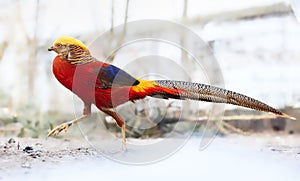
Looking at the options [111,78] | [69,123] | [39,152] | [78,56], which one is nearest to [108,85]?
[111,78]

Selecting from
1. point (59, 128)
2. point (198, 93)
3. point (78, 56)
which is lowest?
point (59, 128)

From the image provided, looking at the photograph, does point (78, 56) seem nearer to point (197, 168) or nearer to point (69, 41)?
point (69, 41)

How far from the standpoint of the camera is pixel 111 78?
1.52 m

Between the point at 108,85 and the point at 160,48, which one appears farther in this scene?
the point at 160,48

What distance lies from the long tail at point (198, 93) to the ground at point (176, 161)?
0.69ft

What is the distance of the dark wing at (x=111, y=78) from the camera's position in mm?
1513

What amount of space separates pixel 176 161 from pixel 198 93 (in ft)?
1.06

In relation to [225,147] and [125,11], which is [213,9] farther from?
[225,147]

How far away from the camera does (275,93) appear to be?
1.64 m

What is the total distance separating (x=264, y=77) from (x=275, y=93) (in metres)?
0.09

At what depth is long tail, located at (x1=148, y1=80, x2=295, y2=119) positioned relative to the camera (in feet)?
5.04

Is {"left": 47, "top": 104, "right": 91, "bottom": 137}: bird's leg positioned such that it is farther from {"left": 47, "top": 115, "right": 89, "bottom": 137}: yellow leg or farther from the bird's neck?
the bird's neck

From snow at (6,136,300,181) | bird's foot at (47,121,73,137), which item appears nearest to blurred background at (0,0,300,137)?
bird's foot at (47,121,73,137)

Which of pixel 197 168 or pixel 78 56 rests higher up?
pixel 78 56
